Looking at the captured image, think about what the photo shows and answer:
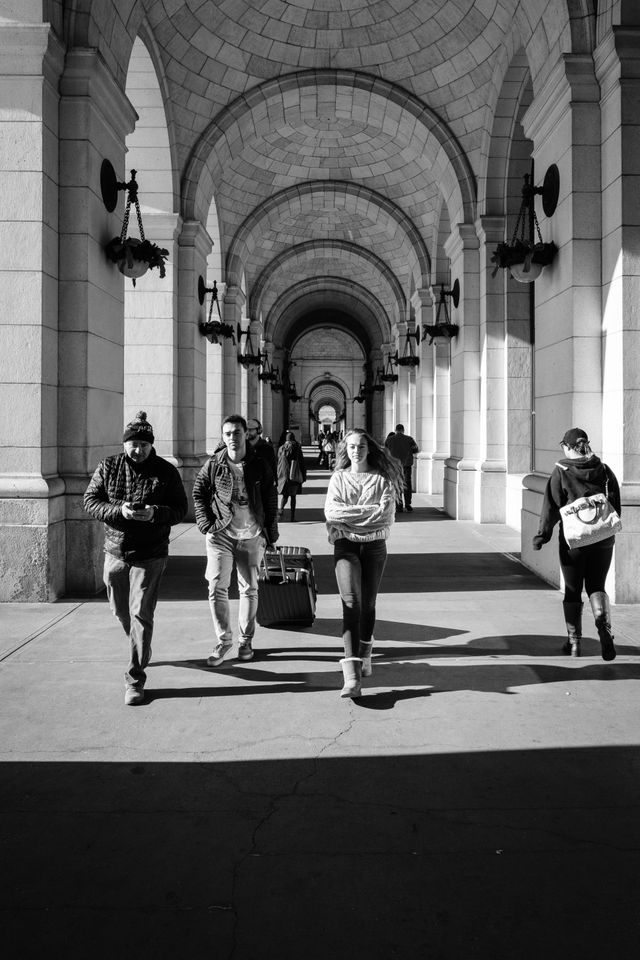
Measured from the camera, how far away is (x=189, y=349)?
555 inches

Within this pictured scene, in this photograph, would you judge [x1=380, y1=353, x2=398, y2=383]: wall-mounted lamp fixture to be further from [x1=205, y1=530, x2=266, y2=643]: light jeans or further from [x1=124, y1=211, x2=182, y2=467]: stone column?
[x1=205, y1=530, x2=266, y2=643]: light jeans

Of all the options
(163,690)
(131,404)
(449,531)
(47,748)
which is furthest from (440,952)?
(131,404)

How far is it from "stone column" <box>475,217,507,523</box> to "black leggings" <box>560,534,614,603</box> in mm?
7631

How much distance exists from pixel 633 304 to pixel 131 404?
8.50 meters

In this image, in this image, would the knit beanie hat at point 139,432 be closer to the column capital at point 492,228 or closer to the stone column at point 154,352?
the stone column at point 154,352

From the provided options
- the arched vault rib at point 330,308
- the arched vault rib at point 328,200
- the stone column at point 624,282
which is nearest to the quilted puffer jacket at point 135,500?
the stone column at point 624,282

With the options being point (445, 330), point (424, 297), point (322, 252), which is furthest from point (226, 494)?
point (322, 252)

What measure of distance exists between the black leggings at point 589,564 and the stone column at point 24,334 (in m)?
4.43

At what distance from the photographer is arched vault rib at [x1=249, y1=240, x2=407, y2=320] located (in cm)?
2569

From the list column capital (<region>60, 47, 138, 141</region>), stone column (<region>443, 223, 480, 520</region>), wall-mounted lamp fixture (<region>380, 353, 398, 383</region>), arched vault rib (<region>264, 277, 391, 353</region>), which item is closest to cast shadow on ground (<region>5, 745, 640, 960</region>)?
column capital (<region>60, 47, 138, 141</region>)

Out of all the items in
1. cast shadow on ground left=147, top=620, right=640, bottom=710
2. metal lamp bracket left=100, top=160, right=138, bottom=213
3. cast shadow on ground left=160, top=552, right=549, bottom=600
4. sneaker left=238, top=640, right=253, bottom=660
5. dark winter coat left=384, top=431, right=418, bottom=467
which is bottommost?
cast shadow on ground left=147, top=620, right=640, bottom=710

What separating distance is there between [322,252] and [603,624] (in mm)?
22274

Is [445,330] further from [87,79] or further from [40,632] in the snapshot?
[40,632]

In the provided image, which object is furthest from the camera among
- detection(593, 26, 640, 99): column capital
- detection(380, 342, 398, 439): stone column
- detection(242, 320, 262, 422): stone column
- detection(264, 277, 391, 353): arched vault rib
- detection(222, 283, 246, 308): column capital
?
detection(264, 277, 391, 353): arched vault rib
